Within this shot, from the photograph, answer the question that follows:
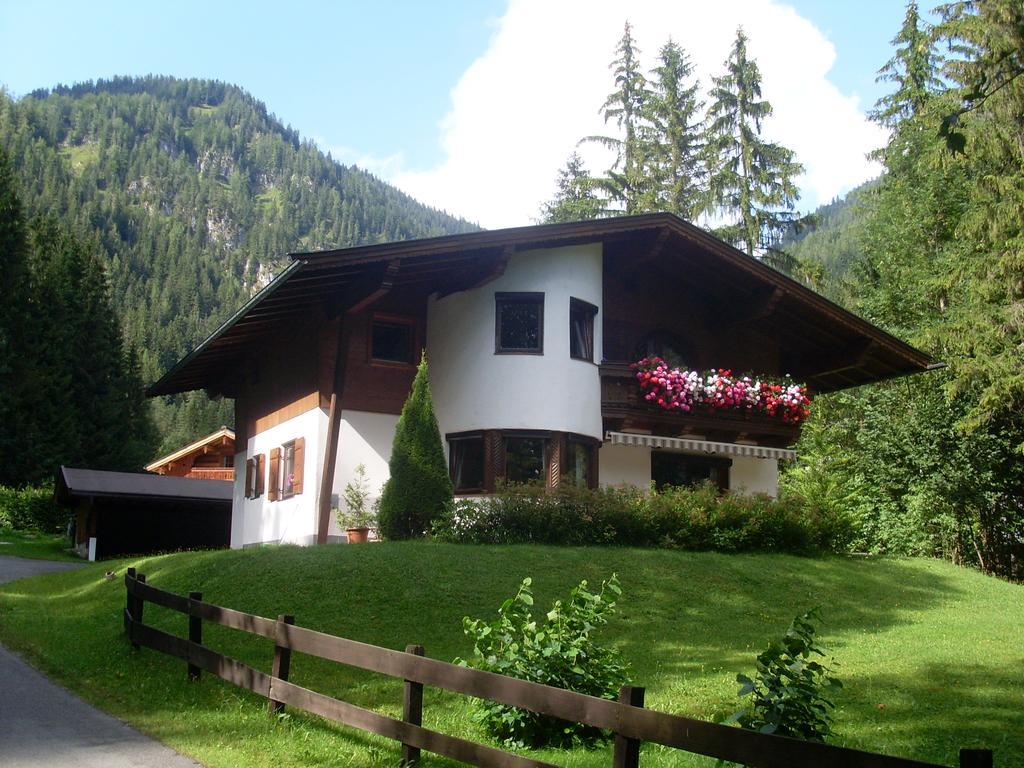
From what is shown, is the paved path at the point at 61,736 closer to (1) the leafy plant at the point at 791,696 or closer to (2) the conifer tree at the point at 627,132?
(1) the leafy plant at the point at 791,696

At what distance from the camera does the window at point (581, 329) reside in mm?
22438

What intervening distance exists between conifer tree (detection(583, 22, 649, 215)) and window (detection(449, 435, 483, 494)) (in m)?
22.8

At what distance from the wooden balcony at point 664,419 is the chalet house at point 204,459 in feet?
98.4

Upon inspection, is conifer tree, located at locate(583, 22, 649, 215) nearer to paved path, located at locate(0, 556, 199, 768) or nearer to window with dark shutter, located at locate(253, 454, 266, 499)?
window with dark shutter, located at locate(253, 454, 266, 499)

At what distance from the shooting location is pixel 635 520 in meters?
19.8

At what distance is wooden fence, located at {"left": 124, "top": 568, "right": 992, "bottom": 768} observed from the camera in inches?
199

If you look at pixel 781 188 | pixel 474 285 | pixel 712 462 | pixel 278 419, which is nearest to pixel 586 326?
pixel 474 285

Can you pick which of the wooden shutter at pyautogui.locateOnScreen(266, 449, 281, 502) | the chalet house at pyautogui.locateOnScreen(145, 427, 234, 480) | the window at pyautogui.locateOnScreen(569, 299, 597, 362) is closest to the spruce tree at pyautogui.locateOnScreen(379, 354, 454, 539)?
the window at pyautogui.locateOnScreen(569, 299, 597, 362)

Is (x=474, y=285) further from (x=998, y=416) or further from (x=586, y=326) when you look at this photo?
(x=998, y=416)

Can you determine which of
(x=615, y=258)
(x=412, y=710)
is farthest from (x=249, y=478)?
(x=412, y=710)

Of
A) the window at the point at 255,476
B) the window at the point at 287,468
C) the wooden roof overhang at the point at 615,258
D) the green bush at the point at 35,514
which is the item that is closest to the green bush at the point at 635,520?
the wooden roof overhang at the point at 615,258

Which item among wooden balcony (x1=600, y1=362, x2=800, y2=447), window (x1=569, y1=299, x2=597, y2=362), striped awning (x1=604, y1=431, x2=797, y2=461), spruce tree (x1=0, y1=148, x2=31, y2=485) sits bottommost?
striped awning (x1=604, y1=431, x2=797, y2=461)

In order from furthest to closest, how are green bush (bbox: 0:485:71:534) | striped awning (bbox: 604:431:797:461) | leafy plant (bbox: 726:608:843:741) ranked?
green bush (bbox: 0:485:71:534)
striped awning (bbox: 604:431:797:461)
leafy plant (bbox: 726:608:843:741)

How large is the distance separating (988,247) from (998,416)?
5.87m
